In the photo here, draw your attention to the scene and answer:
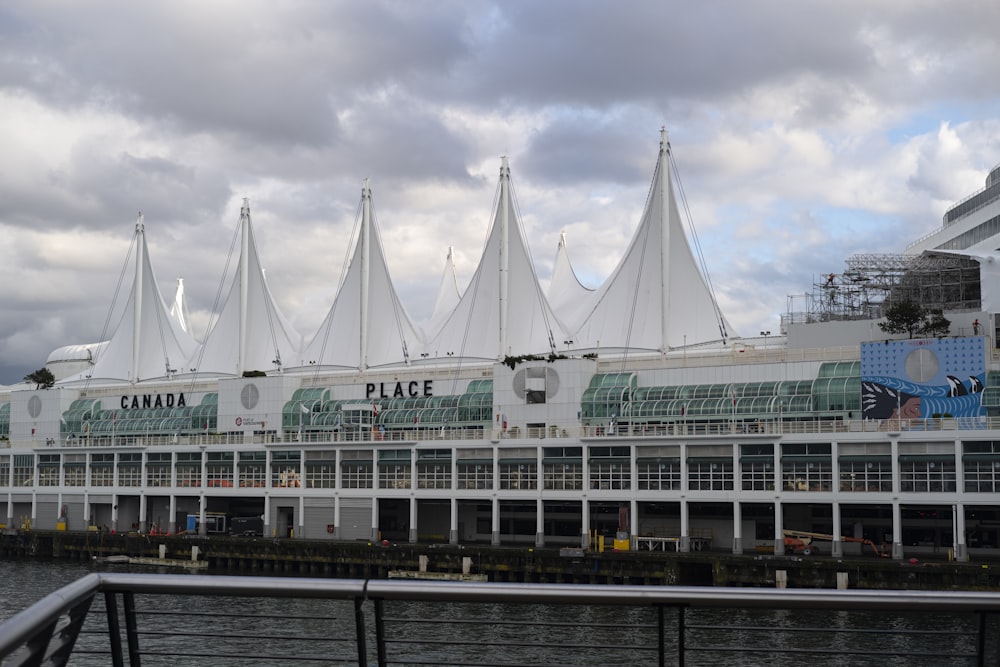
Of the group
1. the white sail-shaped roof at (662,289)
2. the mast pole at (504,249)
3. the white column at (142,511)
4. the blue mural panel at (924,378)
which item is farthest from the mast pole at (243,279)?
the blue mural panel at (924,378)

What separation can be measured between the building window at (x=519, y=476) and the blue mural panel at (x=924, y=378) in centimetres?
1743

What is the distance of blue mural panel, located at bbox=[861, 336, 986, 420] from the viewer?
57562mm

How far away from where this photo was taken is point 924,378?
58312 millimetres

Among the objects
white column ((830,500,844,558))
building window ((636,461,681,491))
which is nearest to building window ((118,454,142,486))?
building window ((636,461,681,491))

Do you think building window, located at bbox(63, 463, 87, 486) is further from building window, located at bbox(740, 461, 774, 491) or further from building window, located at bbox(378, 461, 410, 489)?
building window, located at bbox(740, 461, 774, 491)

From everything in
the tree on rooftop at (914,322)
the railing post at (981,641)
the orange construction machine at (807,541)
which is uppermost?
the tree on rooftop at (914,322)

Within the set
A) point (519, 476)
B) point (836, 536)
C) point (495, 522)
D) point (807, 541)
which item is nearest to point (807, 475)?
point (807, 541)

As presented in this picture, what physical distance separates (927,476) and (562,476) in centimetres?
1840

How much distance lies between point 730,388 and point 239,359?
4310 cm

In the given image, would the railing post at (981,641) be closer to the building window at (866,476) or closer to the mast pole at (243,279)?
the building window at (866,476)

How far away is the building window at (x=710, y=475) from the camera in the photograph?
57312 millimetres

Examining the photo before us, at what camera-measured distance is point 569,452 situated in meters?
61.5

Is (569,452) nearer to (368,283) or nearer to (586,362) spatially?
(586,362)

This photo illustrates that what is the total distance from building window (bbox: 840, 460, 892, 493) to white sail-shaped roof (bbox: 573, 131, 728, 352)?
20609 millimetres
